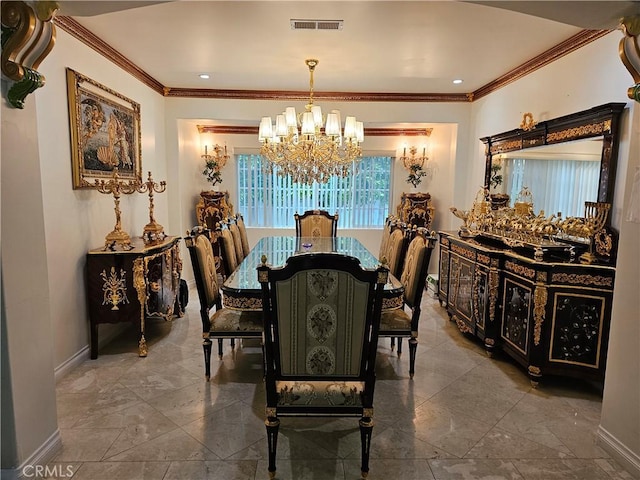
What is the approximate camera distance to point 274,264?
9.95 ft

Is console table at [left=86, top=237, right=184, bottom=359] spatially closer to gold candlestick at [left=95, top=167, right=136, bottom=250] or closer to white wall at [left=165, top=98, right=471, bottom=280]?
gold candlestick at [left=95, top=167, right=136, bottom=250]

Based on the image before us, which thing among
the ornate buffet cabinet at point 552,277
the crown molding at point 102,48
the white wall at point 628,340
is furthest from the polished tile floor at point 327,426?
the crown molding at point 102,48

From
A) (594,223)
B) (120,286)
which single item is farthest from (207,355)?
(594,223)

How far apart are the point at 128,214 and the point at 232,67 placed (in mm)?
1810

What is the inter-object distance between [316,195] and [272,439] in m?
4.56

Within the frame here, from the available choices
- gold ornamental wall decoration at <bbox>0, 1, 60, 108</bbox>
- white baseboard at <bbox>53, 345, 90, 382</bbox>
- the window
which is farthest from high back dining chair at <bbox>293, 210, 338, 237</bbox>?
gold ornamental wall decoration at <bbox>0, 1, 60, 108</bbox>

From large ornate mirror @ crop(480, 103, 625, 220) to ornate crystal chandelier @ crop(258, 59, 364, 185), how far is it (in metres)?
1.58

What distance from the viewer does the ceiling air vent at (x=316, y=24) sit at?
8.61 feet

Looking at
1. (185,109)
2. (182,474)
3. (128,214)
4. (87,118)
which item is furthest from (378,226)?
(182,474)

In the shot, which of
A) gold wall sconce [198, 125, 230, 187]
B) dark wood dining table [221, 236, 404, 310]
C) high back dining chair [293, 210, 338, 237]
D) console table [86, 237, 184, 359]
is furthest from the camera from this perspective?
gold wall sconce [198, 125, 230, 187]

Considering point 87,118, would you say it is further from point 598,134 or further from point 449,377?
point 598,134

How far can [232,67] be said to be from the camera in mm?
3693

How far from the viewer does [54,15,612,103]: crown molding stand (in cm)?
281

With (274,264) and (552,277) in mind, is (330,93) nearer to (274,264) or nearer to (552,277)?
(274,264)
